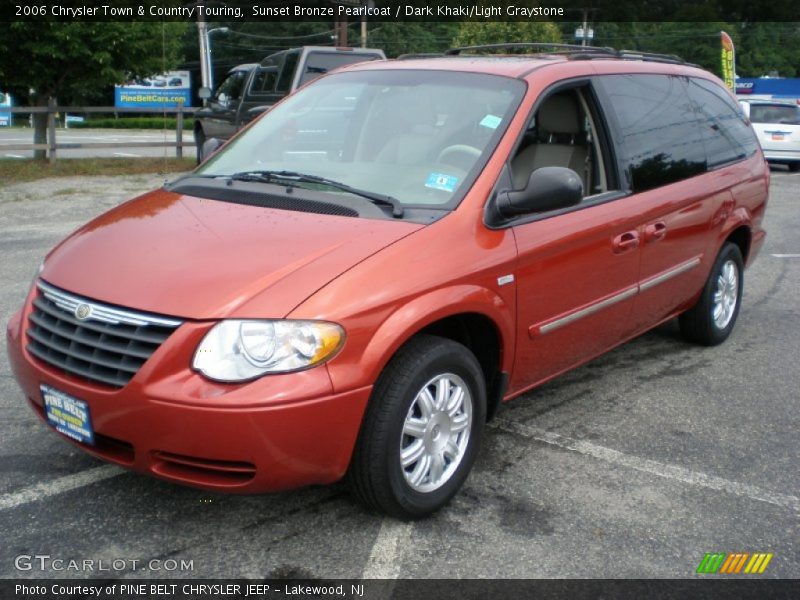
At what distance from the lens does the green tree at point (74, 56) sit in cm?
1648

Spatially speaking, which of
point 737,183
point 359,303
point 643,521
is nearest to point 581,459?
point 643,521

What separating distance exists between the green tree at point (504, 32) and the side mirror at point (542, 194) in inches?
1104

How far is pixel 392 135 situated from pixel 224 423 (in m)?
1.78

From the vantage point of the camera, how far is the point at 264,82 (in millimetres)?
14492

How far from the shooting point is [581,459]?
12.9 ft

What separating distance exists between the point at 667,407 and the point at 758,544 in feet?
4.67

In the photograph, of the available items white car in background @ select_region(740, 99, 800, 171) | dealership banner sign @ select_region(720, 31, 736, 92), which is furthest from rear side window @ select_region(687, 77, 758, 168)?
dealership banner sign @ select_region(720, 31, 736, 92)

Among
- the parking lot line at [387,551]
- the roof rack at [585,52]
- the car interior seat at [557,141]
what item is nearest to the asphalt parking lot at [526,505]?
the parking lot line at [387,551]

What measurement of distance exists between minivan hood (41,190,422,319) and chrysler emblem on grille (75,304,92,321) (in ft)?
0.15

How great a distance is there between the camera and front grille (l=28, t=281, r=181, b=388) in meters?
2.88

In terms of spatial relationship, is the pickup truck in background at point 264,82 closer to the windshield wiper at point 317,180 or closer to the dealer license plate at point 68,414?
the windshield wiper at point 317,180

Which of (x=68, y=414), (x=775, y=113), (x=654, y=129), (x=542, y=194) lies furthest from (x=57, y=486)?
(x=775, y=113)

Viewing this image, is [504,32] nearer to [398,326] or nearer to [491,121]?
[491,121]

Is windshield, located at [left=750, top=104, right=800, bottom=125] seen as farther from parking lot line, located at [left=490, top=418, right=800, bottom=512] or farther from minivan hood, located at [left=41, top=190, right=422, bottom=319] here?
minivan hood, located at [left=41, top=190, right=422, bottom=319]
